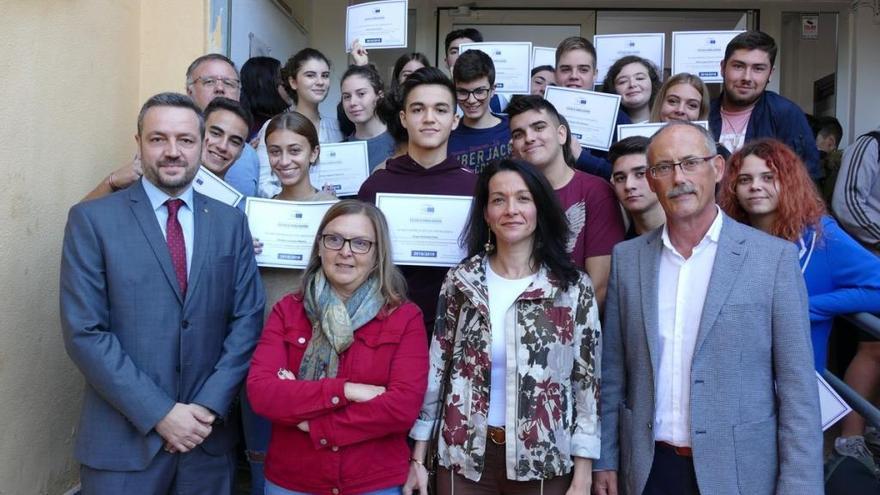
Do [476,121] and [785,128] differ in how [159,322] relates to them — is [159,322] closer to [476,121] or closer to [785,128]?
[476,121]

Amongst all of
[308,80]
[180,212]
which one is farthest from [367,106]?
[180,212]

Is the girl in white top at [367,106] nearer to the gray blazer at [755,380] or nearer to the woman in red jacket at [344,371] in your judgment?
the woman in red jacket at [344,371]

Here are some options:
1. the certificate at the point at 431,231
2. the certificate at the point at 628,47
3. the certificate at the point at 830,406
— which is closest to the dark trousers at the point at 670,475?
the certificate at the point at 830,406

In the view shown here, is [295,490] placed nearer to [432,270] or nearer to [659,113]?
[432,270]

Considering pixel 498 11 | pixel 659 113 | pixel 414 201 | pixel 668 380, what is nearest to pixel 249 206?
pixel 414 201

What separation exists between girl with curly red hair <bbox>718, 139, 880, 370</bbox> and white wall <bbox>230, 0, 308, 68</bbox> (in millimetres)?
4244

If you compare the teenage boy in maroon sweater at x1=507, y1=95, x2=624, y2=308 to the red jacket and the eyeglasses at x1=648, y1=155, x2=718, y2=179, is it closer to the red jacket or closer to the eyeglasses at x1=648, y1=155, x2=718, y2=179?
the eyeglasses at x1=648, y1=155, x2=718, y2=179

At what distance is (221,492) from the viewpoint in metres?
2.96

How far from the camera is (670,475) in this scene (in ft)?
8.20

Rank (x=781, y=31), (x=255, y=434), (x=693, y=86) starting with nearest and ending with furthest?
(x=255, y=434)
(x=693, y=86)
(x=781, y=31)

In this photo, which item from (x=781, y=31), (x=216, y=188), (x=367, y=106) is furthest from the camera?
(x=781, y=31)

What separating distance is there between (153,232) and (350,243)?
75 cm

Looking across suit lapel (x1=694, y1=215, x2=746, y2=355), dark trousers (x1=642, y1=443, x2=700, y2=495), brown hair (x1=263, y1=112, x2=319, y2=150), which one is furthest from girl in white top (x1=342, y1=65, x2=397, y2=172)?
dark trousers (x1=642, y1=443, x2=700, y2=495)

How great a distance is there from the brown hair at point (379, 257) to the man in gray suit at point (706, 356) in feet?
2.73
